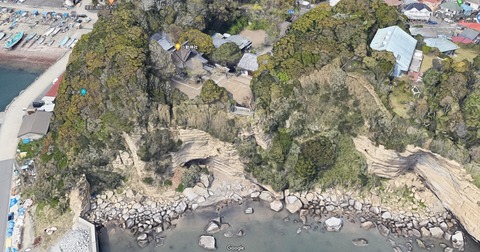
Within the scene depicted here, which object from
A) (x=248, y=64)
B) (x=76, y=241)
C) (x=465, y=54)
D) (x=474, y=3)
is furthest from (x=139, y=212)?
(x=474, y=3)

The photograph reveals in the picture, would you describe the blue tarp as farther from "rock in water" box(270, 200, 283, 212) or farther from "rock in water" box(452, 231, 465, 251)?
"rock in water" box(452, 231, 465, 251)

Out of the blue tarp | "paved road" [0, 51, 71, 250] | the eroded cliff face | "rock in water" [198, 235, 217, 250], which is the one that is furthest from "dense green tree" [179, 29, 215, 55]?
the blue tarp

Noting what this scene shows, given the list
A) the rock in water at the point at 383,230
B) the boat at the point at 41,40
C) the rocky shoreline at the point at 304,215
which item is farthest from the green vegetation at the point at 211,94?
the boat at the point at 41,40

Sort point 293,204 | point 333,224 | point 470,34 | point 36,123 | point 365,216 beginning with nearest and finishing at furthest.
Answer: point 333,224 < point 365,216 < point 293,204 < point 36,123 < point 470,34

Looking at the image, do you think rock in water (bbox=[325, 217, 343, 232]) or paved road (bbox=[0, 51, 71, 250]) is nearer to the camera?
rock in water (bbox=[325, 217, 343, 232])

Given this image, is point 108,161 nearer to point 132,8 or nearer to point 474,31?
point 132,8

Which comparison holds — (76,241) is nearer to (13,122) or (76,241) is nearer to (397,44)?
(13,122)

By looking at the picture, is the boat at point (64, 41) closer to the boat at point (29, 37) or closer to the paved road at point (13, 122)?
the paved road at point (13, 122)
